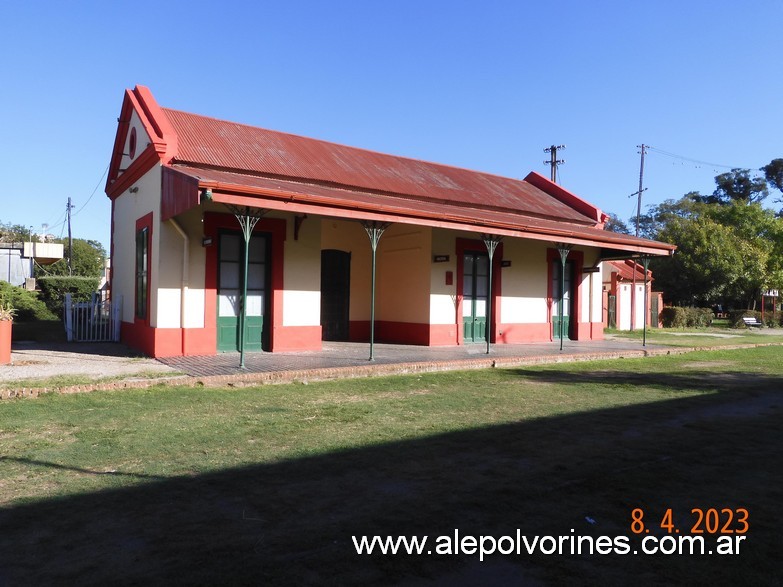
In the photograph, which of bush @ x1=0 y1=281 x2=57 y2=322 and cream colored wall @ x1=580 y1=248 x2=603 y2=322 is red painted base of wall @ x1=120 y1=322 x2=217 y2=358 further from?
cream colored wall @ x1=580 y1=248 x2=603 y2=322

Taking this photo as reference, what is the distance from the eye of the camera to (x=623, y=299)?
28609mm

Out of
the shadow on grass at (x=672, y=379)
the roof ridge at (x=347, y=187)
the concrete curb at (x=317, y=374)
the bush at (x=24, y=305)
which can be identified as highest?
the roof ridge at (x=347, y=187)

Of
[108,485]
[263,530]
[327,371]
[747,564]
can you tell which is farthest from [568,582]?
[327,371]

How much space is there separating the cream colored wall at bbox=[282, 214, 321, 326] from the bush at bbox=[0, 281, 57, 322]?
35.4 feet

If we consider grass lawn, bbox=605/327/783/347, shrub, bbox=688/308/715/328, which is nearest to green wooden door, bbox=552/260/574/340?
grass lawn, bbox=605/327/783/347

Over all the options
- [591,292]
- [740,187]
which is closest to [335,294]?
[591,292]

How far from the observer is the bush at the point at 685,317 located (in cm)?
2911

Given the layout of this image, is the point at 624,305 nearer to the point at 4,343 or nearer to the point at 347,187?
the point at 347,187

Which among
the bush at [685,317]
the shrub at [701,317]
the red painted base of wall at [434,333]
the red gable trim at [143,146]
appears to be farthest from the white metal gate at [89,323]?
the shrub at [701,317]

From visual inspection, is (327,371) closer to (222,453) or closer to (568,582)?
(222,453)

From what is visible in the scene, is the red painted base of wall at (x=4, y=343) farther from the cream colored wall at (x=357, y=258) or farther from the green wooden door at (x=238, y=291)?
the cream colored wall at (x=357, y=258)

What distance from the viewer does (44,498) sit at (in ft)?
13.6

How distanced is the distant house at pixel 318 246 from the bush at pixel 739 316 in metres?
15.4

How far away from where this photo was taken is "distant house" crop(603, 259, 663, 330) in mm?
28027
